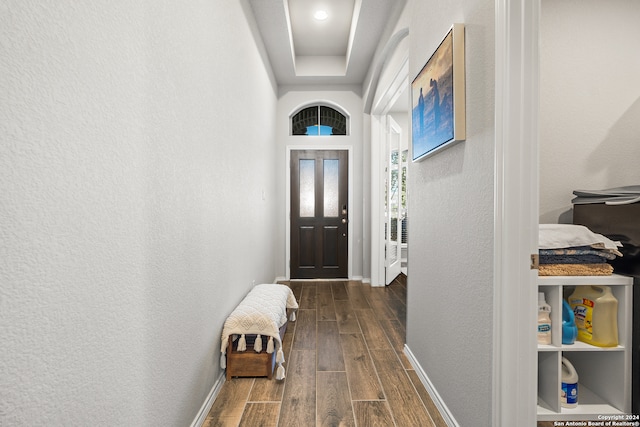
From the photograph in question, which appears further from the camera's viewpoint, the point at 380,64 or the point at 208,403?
the point at 380,64

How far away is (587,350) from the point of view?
141 cm

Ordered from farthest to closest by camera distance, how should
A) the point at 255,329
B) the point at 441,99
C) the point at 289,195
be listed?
the point at 289,195 < the point at 255,329 < the point at 441,99

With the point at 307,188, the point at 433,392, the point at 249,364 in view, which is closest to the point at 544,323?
the point at 433,392

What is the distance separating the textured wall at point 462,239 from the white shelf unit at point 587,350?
0.97 ft

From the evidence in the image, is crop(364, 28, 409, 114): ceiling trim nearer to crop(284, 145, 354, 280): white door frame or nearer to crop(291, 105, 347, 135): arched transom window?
crop(291, 105, 347, 135): arched transom window

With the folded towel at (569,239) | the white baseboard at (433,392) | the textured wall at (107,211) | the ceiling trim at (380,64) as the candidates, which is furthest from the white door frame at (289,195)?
the folded towel at (569,239)

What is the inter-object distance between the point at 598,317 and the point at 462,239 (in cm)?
68

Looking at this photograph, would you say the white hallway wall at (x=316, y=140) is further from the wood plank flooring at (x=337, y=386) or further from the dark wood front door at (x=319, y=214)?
the wood plank flooring at (x=337, y=386)

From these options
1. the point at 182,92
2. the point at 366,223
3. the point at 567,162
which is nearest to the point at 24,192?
the point at 182,92

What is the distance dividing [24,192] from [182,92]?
924 mm

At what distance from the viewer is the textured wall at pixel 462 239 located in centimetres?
128

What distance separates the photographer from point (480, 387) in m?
1.32

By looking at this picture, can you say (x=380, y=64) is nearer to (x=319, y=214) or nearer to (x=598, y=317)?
(x=319, y=214)

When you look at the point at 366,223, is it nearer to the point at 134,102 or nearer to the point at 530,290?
the point at 530,290
